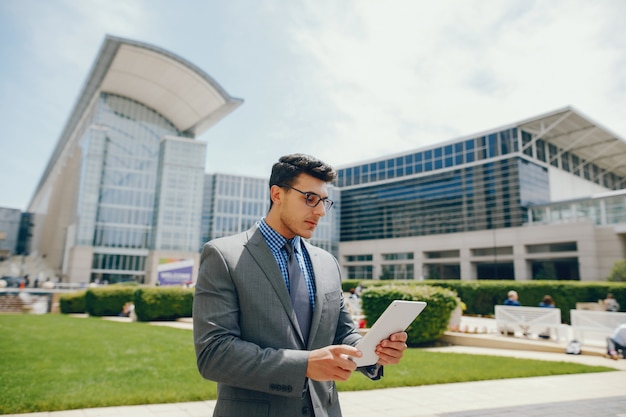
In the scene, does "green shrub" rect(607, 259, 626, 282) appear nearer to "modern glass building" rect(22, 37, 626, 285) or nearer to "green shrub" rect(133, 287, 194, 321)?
"modern glass building" rect(22, 37, 626, 285)

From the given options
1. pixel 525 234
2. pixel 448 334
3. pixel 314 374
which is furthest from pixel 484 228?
pixel 314 374

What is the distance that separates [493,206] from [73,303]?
44.2m

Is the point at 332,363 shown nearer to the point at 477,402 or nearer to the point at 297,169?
the point at 297,169

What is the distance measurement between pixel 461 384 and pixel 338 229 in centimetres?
6166

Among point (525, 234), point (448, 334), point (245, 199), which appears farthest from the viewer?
point (245, 199)

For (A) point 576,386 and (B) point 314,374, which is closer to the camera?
(B) point 314,374

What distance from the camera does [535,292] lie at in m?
20.9

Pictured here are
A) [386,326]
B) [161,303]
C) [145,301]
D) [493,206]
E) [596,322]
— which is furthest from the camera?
[493,206]

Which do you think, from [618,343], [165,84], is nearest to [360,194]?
[165,84]

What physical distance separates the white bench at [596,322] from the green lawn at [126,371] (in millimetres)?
3594

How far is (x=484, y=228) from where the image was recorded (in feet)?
164

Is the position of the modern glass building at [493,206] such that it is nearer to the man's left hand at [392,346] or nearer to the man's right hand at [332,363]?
the man's left hand at [392,346]

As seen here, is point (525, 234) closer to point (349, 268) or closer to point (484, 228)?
point (484, 228)

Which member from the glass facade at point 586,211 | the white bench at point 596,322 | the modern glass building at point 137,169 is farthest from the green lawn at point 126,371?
the modern glass building at point 137,169
